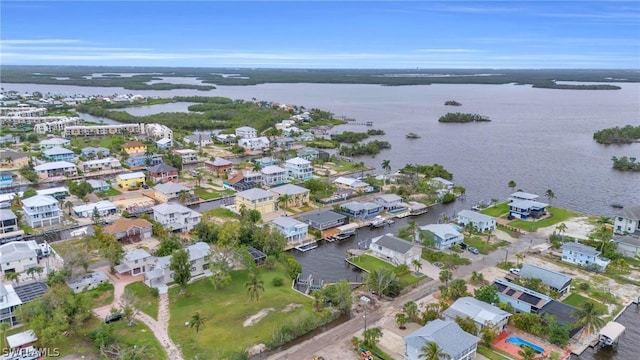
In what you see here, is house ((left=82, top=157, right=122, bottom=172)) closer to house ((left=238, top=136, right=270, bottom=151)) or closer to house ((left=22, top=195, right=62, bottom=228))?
house ((left=22, top=195, right=62, bottom=228))

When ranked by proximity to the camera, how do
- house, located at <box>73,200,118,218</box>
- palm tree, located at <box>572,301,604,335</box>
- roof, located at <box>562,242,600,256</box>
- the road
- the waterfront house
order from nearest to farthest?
1. the road
2. palm tree, located at <box>572,301,604,335</box>
3. roof, located at <box>562,242,600,256</box>
4. the waterfront house
5. house, located at <box>73,200,118,218</box>

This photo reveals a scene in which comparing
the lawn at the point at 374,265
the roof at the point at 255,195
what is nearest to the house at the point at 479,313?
the lawn at the point at 374,265

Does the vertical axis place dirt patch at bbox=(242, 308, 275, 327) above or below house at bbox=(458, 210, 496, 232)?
below

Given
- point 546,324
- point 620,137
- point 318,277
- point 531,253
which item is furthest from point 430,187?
point 620,137

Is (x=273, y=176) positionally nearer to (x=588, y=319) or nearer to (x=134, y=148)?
(x=134, y=148)

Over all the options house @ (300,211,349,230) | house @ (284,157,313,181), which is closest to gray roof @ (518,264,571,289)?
house @ (300,211,349,230)

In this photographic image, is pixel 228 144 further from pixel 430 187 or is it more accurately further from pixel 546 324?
pixel 546 324

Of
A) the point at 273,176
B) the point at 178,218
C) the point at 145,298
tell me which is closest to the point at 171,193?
the point at 178,218
